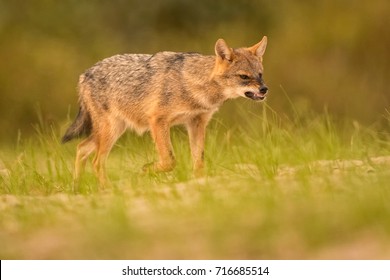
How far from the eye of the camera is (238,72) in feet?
30.2

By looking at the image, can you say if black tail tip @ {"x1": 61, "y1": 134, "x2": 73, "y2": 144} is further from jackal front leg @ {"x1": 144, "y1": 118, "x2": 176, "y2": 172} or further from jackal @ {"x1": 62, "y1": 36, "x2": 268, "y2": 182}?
jackal front leg @ {"x1": 144, "y1": 118, "x2": 176, "y2": 172}

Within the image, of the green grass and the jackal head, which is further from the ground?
the jackal head

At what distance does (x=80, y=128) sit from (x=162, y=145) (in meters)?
1.58

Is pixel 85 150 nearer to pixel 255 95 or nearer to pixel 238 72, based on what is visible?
pixel 238 72

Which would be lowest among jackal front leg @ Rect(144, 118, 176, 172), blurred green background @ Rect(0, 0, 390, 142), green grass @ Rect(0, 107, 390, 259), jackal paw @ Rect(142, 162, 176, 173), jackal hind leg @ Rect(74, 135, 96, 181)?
green grass @ Rect(0, 107, 390, 259)

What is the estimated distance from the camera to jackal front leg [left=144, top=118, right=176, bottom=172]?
9177 mm

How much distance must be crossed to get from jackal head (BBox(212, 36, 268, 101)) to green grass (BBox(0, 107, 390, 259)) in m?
0.48

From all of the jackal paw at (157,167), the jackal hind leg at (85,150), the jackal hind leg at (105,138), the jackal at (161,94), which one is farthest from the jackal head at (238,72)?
the jackal hind leg at (85,150)

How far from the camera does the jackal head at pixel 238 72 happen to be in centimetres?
916

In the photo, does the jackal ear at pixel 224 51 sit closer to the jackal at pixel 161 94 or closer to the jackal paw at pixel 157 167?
the jackal at pixel 161 94

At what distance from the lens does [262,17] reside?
763 inches

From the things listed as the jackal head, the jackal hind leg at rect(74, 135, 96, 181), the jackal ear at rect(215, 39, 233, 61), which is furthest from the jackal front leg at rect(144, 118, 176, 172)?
the jackal hind leg at rect(74, 135, 96, 181)

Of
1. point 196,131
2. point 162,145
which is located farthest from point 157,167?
point 196,131

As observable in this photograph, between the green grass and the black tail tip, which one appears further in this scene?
the black tail tip
